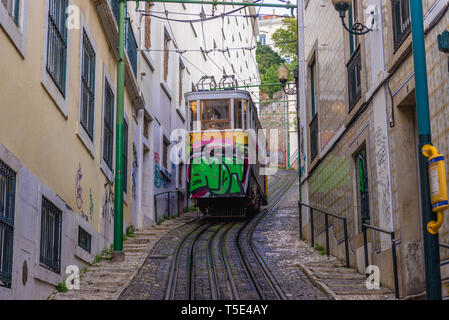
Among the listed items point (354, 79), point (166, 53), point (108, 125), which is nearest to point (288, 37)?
point (166, 53)

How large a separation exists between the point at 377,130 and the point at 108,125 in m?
6.18

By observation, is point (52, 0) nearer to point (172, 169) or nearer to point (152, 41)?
point (152, 41)

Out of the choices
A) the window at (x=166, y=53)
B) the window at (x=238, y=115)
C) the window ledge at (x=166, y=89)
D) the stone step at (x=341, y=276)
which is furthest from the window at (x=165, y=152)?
the stone step at (x=341, y=276)

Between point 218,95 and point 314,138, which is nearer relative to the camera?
point 314,138

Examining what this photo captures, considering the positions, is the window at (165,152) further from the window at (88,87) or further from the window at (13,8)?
the window at (13,8)

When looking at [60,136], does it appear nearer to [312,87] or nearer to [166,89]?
[312,87]

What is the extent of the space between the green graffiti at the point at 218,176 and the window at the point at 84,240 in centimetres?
750

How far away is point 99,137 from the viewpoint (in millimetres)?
12422

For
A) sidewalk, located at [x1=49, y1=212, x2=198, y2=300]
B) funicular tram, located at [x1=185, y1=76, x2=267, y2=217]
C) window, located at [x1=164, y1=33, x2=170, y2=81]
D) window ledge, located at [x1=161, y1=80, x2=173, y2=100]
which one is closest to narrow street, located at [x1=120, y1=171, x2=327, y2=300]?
sidewalk, located at [x1=49, y1=212, x2=198, y2=300]

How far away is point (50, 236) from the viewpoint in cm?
850

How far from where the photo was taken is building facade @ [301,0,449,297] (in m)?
7.93

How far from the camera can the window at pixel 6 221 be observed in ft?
20.9

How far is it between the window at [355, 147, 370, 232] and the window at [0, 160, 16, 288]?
19.1 feet
